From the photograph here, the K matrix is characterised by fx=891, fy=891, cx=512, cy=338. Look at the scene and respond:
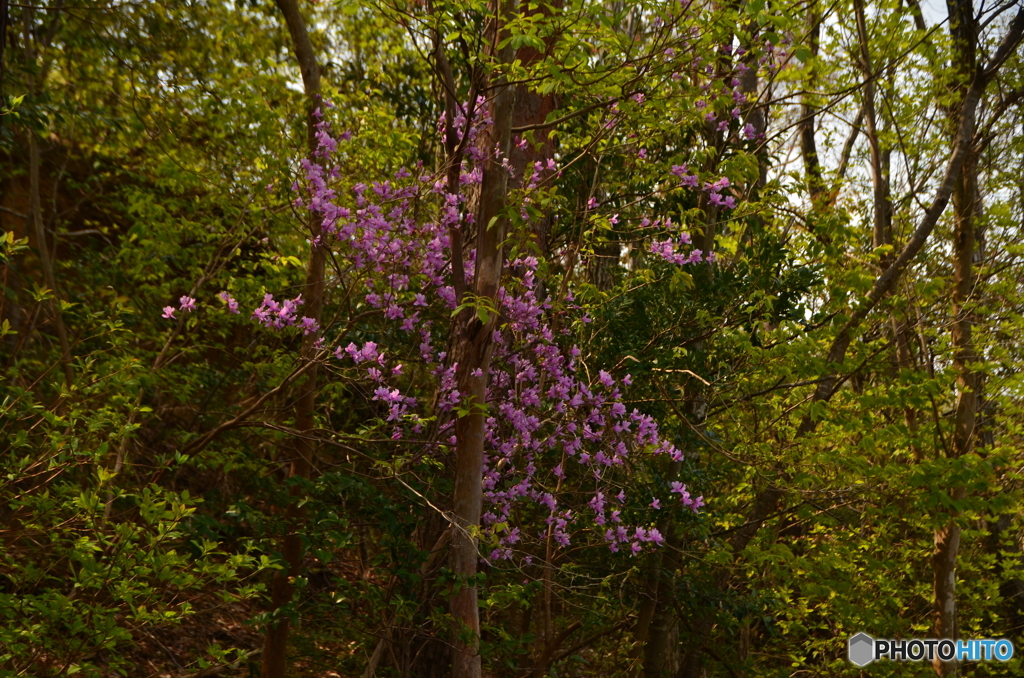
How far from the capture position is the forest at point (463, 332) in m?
4.61

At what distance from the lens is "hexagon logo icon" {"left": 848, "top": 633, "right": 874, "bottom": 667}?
8516 mm

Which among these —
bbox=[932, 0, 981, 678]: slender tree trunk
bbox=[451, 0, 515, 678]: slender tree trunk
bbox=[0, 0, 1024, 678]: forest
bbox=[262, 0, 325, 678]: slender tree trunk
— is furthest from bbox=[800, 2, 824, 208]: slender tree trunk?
bbox=[262, 0, 325, 678]: slender tree trunk

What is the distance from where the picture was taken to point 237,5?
6582 millimetres

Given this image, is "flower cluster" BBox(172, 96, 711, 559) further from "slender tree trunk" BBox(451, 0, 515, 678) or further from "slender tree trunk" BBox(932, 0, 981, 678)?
"slender tree trunk" BBox(932, 0, 981, 678)

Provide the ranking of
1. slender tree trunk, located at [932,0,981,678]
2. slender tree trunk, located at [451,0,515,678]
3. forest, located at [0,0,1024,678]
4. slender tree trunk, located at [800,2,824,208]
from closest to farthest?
forest, located at [0,0,1024,678] < slender tree trunk, located at [451,0,515,678] < slender tree trunk, located at [800,2,824,208] < slender tree trunk, located at [932,0,981,678]

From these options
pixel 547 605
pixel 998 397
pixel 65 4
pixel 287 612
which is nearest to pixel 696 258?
pixel 547 605

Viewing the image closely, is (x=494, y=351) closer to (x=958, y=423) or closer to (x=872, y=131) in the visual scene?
(x=872, y=131)

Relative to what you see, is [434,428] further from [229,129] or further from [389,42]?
[389,42]

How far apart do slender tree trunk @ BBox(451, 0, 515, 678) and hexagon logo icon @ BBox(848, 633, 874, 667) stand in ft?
16.5

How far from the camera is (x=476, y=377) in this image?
5031 mm

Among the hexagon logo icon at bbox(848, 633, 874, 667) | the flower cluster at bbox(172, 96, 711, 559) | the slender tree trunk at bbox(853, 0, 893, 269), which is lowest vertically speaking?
the hexagon logo icon at bbox(848, 633, 874, 667)

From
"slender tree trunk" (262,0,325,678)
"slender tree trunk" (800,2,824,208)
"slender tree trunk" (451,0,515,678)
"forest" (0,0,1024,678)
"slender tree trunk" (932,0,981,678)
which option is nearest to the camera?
"forest" (0,0,1024,678)

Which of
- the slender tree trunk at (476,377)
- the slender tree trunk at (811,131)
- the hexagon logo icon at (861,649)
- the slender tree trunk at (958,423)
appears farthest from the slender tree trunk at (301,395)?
the slender tree trunk at (958,423)

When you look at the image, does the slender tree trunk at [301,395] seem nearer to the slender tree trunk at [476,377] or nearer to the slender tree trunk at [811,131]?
the slender tree trunk at [476,377]
